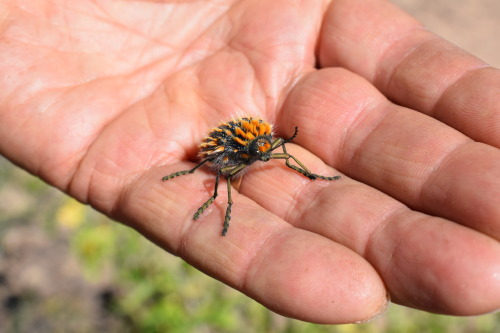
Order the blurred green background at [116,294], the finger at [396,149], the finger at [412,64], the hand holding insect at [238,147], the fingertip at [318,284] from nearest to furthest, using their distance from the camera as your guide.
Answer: the fingertip at [318,284] < the finger at [396,149] < the finger at [412,64] < the hand holding insect at [238,147] < the blurred green background at [116,294]

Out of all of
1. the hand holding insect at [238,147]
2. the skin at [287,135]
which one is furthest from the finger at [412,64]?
the hand holding insect at [238,147]

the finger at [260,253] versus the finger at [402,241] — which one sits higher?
the finger at [402,241]

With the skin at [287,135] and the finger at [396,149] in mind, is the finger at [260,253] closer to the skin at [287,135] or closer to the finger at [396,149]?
the skin at [287,135]

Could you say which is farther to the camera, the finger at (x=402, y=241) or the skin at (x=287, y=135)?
the skin at (x=287, y=135)

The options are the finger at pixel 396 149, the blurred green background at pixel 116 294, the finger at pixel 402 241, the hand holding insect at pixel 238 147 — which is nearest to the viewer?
the finger at pixel 402 241

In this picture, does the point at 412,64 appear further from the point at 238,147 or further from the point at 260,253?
the point at 260,253

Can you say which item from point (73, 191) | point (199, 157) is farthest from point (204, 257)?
point (73, 191)

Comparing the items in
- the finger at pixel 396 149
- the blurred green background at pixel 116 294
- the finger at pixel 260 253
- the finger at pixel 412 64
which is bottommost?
the blurred green background at pixel 116 294

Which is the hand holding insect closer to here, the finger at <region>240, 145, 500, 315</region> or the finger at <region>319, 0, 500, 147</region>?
the finger at <region>240, 145, 500, 315</region>

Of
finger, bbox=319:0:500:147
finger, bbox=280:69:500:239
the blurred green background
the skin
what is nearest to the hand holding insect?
the skin

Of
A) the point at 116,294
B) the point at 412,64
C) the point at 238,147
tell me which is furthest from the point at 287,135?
the point at 116,294
